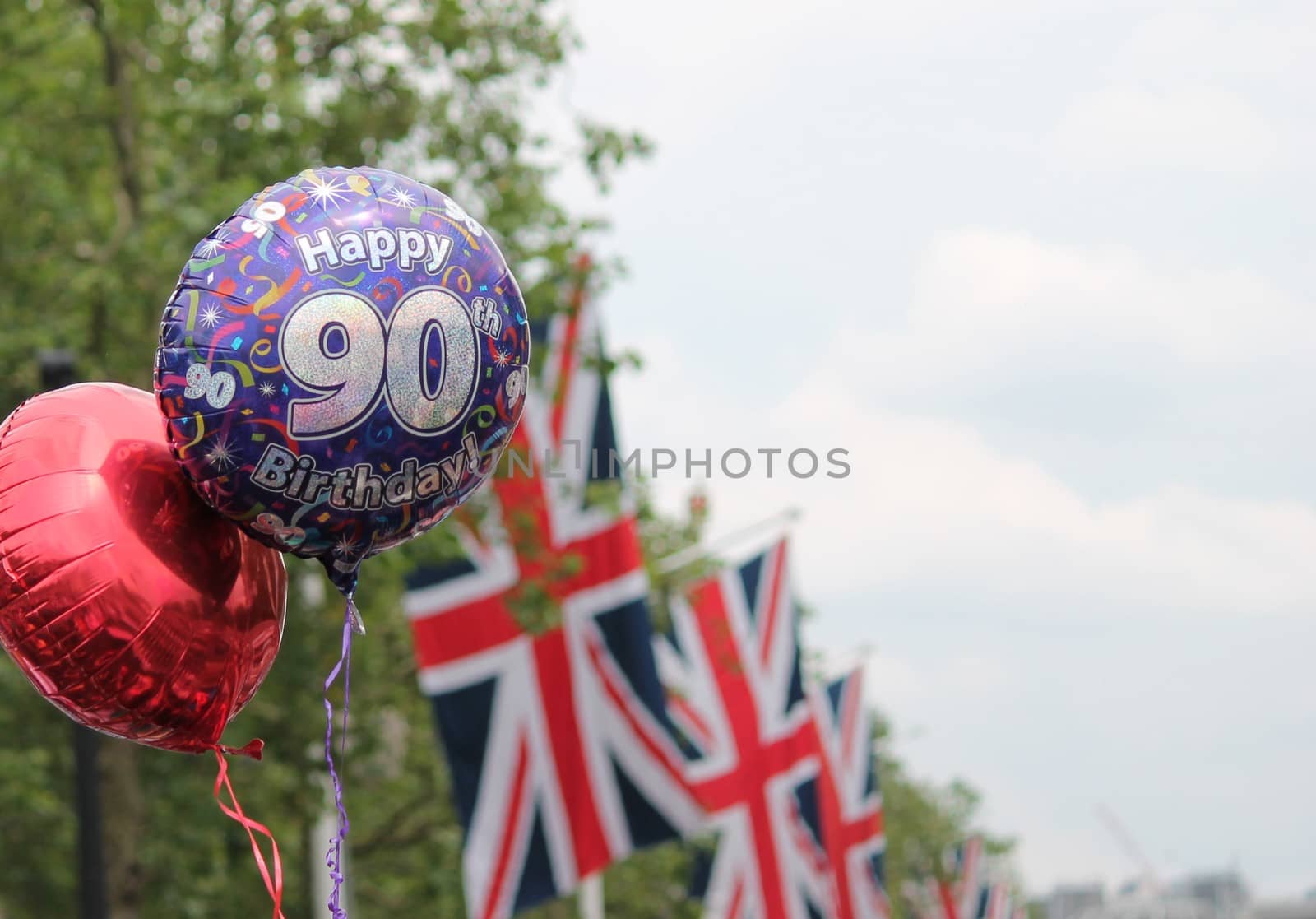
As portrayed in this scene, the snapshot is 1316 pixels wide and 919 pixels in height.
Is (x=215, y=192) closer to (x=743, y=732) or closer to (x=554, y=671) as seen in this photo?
(x=554, y=671)

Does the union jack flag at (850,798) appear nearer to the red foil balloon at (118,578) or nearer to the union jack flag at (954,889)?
the red foil balloon at (118,578)

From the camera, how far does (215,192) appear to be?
10.9 meters

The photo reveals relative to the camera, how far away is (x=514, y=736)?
11.6 meters

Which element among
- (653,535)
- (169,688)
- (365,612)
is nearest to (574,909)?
(653,535)

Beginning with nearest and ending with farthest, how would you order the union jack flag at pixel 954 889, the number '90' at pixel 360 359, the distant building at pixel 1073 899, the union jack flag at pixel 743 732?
the number '90' at pixel 360 359 → the union jack flag at pixel 743 732 → the union jack flag at pixel 954 889 → the distant building at pixel 1073 899

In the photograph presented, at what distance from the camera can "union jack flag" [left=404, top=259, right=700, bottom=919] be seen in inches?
452

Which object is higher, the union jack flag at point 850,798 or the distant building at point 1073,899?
the union jack flag at point 850,798

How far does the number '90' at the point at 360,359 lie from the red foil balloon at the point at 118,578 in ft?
1.49

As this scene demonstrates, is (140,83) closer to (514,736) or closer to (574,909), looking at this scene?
(514,736)

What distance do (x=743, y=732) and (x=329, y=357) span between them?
1435 cm

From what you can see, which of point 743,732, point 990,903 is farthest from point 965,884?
Result: point 743,732

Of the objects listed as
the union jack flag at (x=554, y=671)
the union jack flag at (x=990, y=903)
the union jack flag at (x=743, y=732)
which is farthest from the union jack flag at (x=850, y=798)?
the union jack flag at (x=990, y=903)

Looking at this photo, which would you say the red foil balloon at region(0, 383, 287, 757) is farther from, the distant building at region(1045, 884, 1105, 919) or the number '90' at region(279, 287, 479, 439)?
the distant building at region(1045, 884, 1105, 919)

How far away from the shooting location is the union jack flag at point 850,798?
22.8 m
